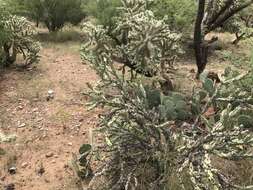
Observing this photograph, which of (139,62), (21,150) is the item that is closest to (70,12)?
(139,62)

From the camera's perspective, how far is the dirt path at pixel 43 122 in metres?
5.89

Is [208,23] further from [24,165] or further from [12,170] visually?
[12,170]

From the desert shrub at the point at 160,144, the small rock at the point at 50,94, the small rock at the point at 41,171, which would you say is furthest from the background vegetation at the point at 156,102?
the small rock at the point at 50,94

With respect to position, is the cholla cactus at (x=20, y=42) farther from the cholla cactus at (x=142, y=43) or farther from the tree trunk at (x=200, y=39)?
the tree trunk at (x=200, y=39)

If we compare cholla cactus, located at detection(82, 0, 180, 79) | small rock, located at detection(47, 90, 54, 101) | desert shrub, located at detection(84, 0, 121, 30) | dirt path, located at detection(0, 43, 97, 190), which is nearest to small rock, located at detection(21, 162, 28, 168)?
dirt path, located at detection(0, 43, 97, 190)

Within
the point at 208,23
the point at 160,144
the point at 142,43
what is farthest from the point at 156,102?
the point at 208,23

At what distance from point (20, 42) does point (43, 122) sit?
8.53 feet

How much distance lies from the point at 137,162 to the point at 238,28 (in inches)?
307

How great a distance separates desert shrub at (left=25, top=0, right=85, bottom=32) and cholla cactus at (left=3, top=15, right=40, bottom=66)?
2768 millimetres

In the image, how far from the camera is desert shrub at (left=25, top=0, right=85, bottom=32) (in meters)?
11.9

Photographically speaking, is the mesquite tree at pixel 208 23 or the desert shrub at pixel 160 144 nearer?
the desert shrub at pixel 160 144

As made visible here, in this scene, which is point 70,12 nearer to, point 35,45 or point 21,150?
point 35,45

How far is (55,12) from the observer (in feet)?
39.8

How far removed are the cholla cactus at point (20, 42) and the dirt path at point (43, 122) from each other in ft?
0.93
